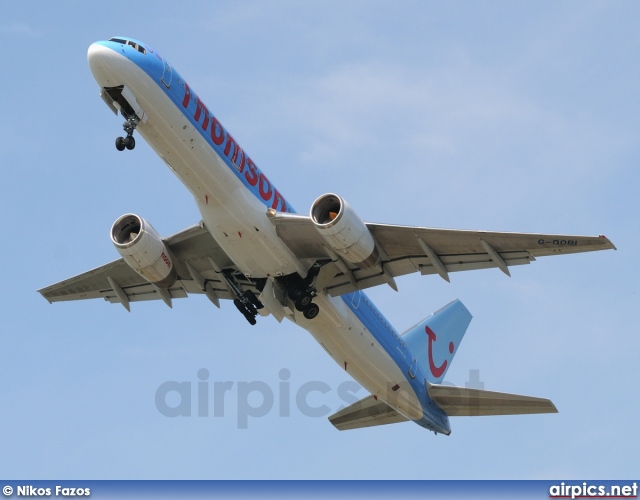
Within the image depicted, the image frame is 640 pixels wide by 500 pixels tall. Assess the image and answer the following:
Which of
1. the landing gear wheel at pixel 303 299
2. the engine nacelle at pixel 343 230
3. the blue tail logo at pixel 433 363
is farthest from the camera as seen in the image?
the blue tail logo at pixel 433 363

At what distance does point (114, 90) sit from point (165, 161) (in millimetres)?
2544

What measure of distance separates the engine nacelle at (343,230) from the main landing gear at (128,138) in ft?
17.4

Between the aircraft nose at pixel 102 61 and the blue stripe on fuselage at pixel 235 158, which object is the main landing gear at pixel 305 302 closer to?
the blue stripe on fuselage at pixel 235 158

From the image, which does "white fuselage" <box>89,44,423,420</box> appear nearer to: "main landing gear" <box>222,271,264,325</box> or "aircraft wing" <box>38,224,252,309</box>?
"main landing gear" <box>222,271,264,325</box>

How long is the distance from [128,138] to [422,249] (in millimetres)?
9013

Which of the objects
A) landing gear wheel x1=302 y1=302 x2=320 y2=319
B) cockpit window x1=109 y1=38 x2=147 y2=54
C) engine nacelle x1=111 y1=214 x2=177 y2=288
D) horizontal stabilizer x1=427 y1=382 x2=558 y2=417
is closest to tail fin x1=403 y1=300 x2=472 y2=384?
horizontal stabilizer x1=427 y1=382 x2=558 y2=417

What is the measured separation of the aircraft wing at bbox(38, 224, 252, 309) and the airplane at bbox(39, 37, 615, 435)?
0.15ft

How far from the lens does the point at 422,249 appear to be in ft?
103

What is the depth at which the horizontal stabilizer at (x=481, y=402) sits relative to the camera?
3509cm

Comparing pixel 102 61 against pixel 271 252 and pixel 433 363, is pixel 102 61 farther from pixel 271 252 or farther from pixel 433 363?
pixel 433 363

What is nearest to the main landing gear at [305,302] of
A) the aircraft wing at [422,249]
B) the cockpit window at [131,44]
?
the aircraft wing at [422,249]

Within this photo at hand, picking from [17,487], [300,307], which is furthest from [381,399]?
[17,487]

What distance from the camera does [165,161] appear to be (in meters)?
30.0

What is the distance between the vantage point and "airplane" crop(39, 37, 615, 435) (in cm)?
2905
